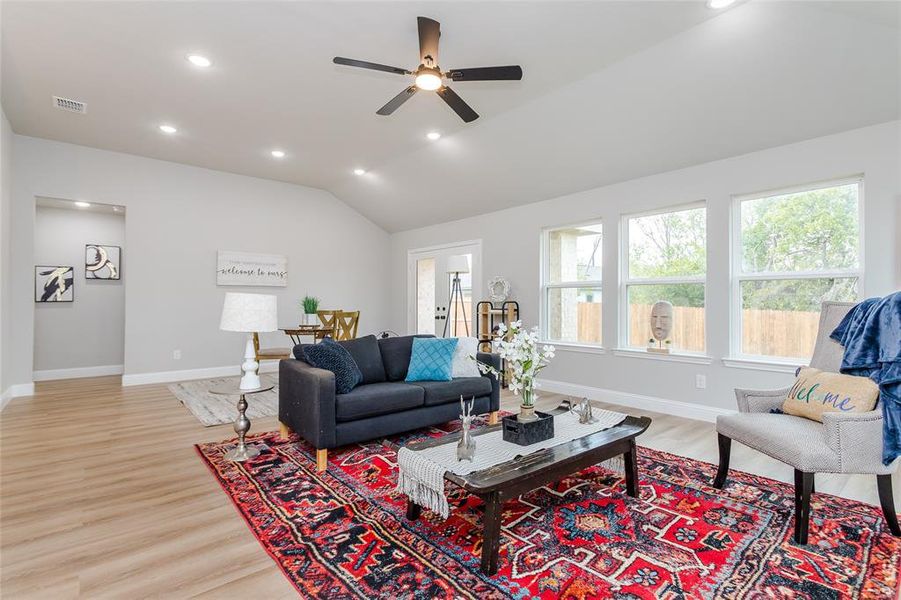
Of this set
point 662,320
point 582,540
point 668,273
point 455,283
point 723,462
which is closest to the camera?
point 582,540

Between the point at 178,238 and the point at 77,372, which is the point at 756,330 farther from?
the point at 77,372

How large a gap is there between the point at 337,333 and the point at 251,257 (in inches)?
78.7

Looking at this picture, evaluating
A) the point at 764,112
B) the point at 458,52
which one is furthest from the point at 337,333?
the point at 764,112

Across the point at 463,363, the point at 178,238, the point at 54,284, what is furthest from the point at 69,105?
the point at 463,363

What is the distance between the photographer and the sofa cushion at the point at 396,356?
3857mm

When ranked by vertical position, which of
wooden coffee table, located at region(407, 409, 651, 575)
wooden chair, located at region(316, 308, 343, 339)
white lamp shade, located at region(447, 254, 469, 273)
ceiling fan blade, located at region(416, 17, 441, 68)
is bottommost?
wooden coffee table, located at region(407, 409, 651, 575)

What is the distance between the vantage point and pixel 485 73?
278cm

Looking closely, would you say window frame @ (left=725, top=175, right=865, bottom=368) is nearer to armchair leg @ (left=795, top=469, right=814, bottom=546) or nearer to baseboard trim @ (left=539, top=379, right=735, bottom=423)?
baseboard trim @ (left=539, top=379, right=735, bottom=423)

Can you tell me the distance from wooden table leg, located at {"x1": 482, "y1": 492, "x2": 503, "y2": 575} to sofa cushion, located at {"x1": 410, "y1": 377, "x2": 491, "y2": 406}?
5.56ft

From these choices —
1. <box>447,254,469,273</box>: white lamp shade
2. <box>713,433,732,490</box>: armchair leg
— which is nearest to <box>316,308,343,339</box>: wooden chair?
<box>447,254,469,273</box>: white lamp shade

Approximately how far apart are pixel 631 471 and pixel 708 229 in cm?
279

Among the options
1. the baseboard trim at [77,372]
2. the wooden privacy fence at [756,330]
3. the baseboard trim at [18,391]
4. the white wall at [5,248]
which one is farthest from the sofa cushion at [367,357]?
the baseboard trim at [77,372]

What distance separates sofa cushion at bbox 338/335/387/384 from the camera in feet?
12.1

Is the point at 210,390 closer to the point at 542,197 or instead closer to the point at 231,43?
the point at 231,43
